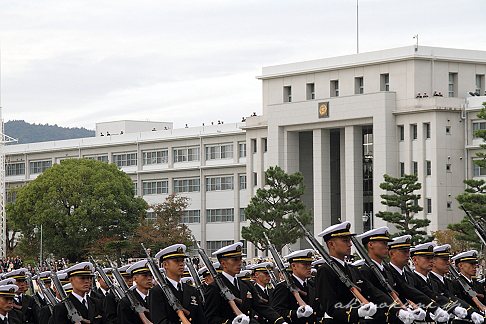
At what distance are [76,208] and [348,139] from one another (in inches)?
802

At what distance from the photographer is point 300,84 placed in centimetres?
7088

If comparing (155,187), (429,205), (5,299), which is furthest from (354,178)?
(5,299)

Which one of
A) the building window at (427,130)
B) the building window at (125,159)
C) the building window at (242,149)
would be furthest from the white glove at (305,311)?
the building window at (125,159)

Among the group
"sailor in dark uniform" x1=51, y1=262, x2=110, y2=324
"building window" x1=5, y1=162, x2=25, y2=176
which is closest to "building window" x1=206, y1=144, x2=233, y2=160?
"building window" x1=5, y1=162, x2=25, y2=176

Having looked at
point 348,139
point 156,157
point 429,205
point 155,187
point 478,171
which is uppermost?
point 348,139

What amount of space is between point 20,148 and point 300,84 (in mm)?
36398

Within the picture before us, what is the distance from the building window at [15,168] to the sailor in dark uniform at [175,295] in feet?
283

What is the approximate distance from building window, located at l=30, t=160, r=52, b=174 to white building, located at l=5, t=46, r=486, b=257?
17974mm

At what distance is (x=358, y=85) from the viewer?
67.5 metres

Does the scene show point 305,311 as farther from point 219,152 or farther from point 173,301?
point 219,152

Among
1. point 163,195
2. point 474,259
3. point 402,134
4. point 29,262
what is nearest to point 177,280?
point 474,259

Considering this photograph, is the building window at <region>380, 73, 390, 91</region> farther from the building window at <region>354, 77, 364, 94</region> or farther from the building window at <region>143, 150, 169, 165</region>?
the building window at <region>143, 150, 169, 165</region>

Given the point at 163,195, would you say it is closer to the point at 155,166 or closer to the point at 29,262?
the point at 155,166

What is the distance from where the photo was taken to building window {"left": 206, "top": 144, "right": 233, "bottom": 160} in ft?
258
